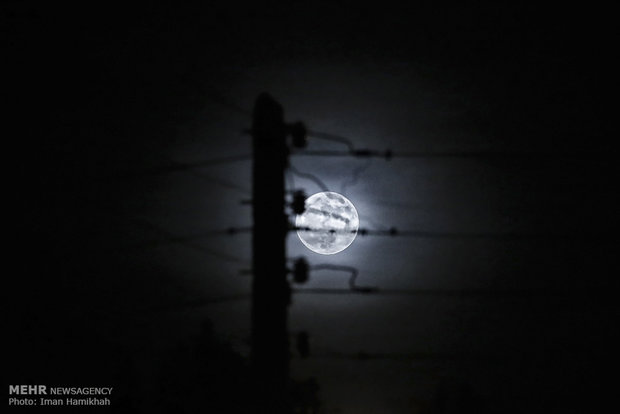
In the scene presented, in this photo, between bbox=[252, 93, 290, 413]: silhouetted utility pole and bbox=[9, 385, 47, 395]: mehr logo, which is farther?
bbox=[9, 385, 47, 395]: mehr logo

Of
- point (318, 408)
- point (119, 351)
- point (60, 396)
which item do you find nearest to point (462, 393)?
point (318, 408)

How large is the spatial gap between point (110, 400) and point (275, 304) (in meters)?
28.2

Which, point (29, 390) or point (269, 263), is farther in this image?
point (29, 390)

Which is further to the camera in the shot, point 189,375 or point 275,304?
point 189,375

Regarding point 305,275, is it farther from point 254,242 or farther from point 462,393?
point 462,393

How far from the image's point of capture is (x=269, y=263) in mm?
12867

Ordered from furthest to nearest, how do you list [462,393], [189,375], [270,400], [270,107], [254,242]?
[462,393]
[189,375]
[270,107]
[254,242]
[270,400]

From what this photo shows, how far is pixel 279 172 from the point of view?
524 inches

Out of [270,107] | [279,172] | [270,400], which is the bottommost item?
[270,400]

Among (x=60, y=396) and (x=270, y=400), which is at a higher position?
(x=60, y=396)

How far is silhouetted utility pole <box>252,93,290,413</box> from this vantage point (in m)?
12.4

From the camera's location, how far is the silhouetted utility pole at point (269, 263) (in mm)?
12383

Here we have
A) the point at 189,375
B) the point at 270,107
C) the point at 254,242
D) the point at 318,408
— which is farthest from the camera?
the point at 318,408

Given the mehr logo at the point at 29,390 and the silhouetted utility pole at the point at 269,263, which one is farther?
the mehr logo at the point at 29,390
